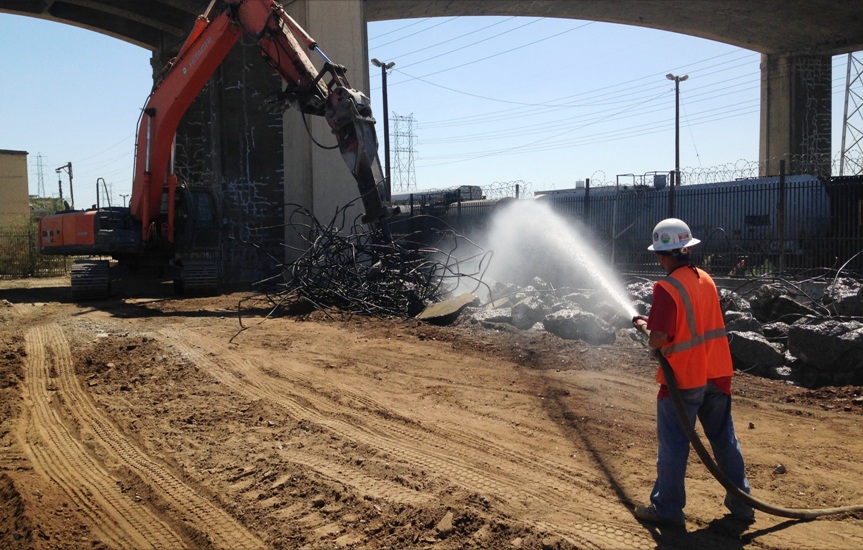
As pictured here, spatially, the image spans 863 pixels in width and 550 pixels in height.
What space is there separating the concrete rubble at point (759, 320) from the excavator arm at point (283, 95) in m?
3.19

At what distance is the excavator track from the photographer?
16.8 m

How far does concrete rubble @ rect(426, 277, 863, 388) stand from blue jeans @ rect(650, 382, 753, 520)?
4.77m

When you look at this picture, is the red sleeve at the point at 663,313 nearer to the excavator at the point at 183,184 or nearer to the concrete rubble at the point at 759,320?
the concrete rubble at the point at 759,320

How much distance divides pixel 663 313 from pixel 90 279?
1525 cm

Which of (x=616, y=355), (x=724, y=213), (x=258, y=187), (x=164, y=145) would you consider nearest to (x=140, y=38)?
(x=258, y=187)

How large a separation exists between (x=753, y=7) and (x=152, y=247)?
1973cm

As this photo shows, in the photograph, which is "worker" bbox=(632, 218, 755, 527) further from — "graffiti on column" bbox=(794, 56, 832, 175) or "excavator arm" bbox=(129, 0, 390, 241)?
"graffiti on column" bbox=(794, 56, 832, 175)

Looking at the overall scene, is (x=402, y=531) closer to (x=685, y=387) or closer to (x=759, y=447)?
(x=685, y=387)

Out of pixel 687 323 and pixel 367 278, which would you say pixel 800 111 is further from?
pixel 687 323

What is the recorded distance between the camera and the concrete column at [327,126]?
882 inches

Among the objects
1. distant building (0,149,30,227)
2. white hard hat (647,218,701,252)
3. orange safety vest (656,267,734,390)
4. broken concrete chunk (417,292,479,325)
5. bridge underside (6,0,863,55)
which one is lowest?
broken concrete chunk (417,292,479,325)

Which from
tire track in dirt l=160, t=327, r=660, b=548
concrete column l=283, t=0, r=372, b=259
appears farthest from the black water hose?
concrete column l=283, t=0, r=372, b=259

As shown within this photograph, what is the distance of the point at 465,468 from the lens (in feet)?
19.2

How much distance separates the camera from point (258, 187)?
2477 centimetres
